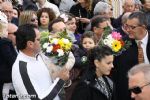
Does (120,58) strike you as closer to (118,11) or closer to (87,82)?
(87,82)

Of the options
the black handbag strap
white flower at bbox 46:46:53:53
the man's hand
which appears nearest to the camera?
the black handbag strap

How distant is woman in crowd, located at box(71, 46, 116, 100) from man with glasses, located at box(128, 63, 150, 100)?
3.95 ft

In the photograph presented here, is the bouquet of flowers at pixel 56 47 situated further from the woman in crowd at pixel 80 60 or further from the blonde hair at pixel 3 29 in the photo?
the blonde hair at pixel 3 29

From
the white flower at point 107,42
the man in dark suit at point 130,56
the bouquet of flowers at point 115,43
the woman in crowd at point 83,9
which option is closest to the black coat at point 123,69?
the man in dark suit at point 130,56

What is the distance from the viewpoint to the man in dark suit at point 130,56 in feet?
21.0

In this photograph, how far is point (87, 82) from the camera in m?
5.12

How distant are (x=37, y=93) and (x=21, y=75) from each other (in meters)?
0.25

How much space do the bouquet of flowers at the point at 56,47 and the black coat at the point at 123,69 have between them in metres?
1.15

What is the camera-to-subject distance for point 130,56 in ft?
21.2

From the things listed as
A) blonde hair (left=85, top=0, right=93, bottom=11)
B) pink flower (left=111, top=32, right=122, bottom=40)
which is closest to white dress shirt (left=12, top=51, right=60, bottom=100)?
pink flower (left=111, top=32, right=122, bottom=40)

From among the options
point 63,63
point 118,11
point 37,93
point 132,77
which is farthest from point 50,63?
point 118,11

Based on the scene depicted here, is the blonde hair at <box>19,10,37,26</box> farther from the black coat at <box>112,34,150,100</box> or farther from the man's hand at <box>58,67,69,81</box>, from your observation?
the man's hand at <box>58,67,69,81</box>

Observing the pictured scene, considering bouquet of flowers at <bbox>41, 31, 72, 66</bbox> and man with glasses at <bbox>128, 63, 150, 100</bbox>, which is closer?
man with glasses at <bbox>128, 63, 150, 100</bbox>

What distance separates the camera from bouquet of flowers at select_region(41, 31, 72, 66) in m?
5.32
